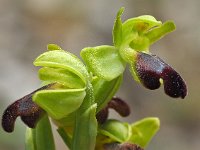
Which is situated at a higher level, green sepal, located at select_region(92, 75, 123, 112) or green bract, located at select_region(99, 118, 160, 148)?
green sepal, located at select_region(92, 75, 123, 112)

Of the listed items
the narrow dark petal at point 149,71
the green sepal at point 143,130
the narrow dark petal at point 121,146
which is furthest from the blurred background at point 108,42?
the narrow dark petal at point 149,71

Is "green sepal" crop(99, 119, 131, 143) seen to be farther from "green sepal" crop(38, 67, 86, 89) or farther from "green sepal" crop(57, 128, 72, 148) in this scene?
"green sepal" crop(38, 67, 86, 89)

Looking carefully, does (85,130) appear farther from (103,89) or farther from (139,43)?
(139,43)

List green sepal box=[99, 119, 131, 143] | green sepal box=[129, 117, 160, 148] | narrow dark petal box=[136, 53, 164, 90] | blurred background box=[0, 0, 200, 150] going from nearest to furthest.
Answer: narrow dark petal box=[136, 53, 164, 90], green sepal box=[99, 119, 131, 143], green sepal box=[129, 117, 160, 148], blurred background box=[0, 0, 200, 150]

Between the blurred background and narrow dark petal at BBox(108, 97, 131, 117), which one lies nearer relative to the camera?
narrow dark petal at BBox(108, 97, 131, 117)

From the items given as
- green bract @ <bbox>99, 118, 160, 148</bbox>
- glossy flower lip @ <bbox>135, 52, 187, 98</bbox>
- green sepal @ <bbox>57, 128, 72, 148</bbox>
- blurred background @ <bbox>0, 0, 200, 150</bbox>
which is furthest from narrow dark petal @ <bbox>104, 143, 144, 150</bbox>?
blurred background @ <bbox>0, 0, 200, 150</bbox>

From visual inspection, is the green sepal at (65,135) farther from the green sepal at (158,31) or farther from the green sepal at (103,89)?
the green sepal at (158,31)
